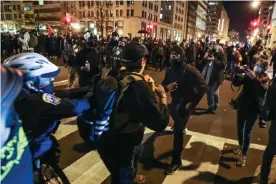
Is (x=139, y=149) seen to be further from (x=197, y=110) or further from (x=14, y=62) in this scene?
(x=197, y=110)

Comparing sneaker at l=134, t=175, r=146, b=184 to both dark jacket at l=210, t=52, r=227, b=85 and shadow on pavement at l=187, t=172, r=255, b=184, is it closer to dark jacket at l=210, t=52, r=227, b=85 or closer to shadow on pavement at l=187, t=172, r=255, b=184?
shadow on pavement at l=187, t=172, r=255, b=184

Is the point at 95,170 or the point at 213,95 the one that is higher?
the point at 213,95

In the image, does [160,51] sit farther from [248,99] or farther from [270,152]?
[270,152]

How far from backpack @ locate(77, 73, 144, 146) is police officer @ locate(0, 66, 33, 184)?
2.85 feet

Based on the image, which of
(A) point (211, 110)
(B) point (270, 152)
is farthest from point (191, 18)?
(B) point (270, 152)

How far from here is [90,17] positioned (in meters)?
89.6

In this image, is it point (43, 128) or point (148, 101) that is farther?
point (148, 101)

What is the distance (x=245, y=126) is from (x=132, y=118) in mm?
2843

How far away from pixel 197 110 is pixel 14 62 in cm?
706

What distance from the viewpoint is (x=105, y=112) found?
2.20 metres

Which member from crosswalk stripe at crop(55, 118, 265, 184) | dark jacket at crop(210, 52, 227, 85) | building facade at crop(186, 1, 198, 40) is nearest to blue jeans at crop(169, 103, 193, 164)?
crosswalk stripe at crop(55, 118, 265, 184)

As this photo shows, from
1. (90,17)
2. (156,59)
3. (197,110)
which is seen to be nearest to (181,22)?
(90,17)

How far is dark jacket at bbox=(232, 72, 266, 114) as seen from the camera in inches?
163

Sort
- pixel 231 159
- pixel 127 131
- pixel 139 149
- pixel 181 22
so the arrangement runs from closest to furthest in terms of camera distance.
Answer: pixel 127 131 < pixel 139 149 < pixel 231 159 < pixel 181 22
